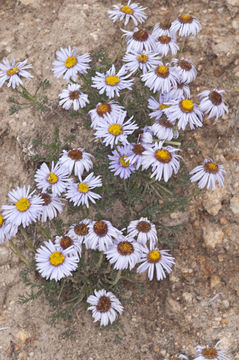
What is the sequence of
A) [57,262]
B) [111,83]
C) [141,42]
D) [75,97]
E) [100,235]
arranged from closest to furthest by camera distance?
[57,262], [100,235], [111,83], [75,97], [141,42]

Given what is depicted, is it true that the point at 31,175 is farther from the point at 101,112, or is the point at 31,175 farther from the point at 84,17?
the point at 84,17

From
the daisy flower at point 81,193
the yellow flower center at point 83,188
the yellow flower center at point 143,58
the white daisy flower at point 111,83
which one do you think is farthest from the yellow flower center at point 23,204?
the yellow flower center at point 143,58

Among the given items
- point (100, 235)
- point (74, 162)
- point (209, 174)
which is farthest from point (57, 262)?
point (209, 174)

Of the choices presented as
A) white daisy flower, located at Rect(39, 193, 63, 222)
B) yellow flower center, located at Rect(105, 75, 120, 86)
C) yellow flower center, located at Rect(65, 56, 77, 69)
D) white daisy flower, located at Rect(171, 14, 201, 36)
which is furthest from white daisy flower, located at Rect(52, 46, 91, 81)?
white daisy flower, located at Rect(39, 193, 63, 222)

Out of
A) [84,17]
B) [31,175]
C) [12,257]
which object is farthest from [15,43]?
[12,257]

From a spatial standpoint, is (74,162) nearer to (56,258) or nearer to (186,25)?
(56,258)

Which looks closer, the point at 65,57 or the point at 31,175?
the point at 65,57

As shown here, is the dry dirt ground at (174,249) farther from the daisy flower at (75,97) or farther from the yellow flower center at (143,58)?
the yellow flower center at (143,58)
